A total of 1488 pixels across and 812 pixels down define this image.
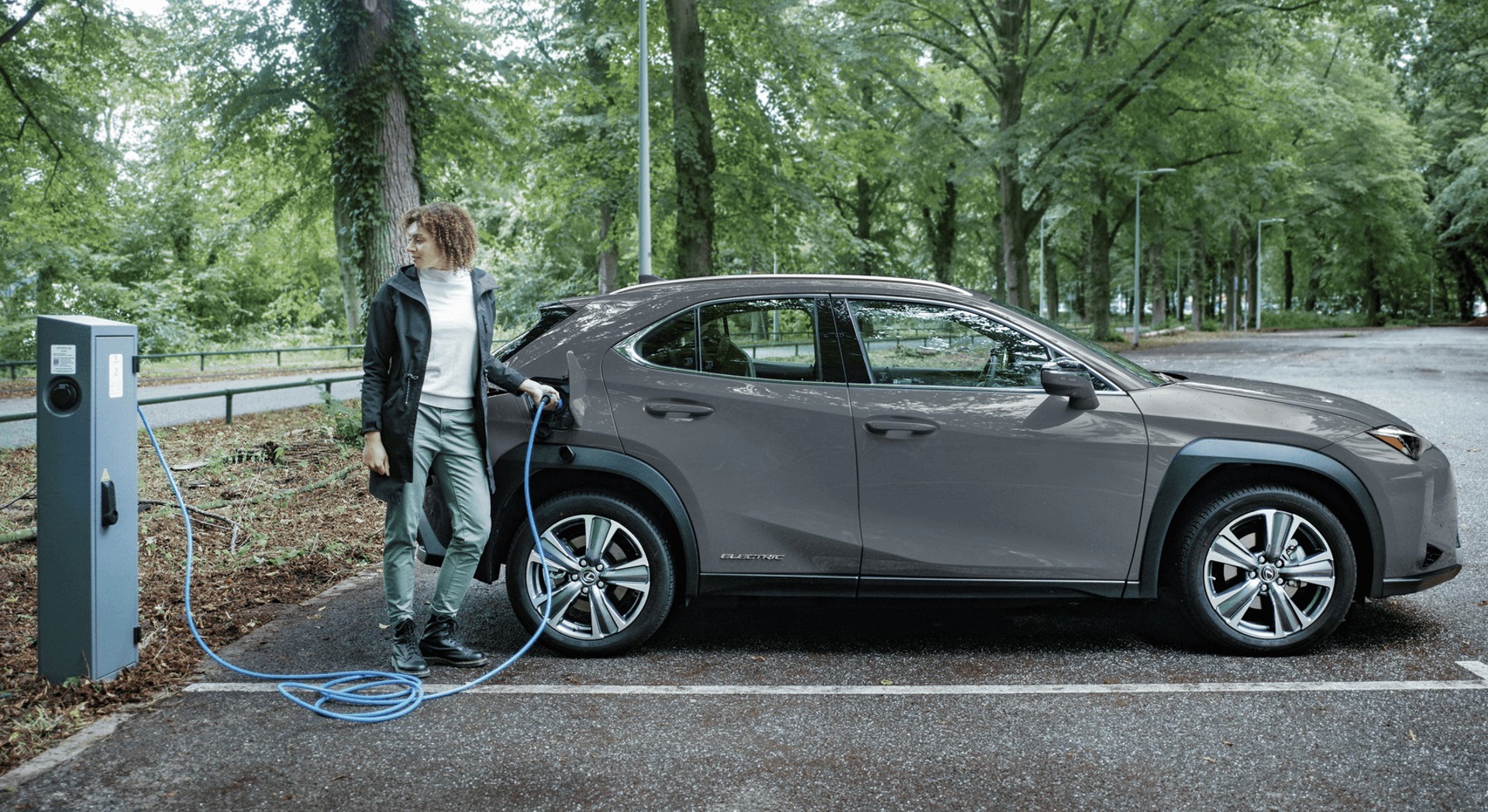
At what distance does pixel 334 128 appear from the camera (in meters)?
11.7

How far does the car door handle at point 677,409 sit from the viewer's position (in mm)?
4434

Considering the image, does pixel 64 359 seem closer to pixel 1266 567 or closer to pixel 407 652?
pixel 407 652

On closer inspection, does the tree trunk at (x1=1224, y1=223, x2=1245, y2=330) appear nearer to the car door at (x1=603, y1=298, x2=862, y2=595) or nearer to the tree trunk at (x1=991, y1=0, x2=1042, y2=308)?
the tree trunk at (x1=991, y1=0, x2=1042, y2=308)

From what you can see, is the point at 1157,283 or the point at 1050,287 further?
the point at 1050,287

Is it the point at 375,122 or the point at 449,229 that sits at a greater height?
the point at 375,122

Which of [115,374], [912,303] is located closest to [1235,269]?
[912,303]

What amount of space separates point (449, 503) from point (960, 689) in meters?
2.12

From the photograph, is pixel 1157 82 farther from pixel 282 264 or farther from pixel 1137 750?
pixel 282 264

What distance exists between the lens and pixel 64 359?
393 cm

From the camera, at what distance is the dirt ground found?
→ 4023 millimetres

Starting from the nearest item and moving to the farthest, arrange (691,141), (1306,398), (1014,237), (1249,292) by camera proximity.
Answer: (1306,398)
(691,141)
(1014,237)
(1249,292)

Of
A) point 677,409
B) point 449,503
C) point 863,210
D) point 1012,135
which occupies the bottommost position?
point 449,503

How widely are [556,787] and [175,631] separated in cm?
251

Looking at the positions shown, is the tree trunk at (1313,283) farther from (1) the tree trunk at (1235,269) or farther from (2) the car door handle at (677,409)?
(2) the car door handle at (677,409)
